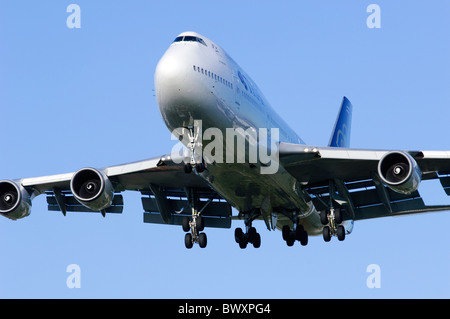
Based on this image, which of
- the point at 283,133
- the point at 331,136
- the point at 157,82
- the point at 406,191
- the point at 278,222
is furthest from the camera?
the point at 331,136

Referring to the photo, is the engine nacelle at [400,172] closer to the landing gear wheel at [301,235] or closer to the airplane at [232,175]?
the airplane at [232,175]

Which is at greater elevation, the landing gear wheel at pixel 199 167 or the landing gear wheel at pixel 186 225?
the landing gear wheel at pixel 199 167

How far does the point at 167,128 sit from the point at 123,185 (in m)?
7.39

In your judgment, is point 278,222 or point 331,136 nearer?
point 278,222

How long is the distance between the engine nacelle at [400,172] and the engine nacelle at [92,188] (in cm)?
1042

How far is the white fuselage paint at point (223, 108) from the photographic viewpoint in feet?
97.2

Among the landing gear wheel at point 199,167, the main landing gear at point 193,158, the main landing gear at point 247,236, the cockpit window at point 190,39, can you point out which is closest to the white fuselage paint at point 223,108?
the cockpit window at point 190,39

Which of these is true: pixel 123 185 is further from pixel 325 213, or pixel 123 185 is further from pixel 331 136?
pixel 331 136

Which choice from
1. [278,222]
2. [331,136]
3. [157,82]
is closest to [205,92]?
[157,82]

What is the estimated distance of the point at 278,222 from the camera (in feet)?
127

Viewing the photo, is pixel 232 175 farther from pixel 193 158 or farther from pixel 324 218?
pixel 324 218

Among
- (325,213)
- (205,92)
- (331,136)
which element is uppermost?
(331,136)

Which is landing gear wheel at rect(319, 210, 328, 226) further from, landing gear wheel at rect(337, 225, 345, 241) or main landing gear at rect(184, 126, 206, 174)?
main landing gear at rect(184, 126, 206, 174)

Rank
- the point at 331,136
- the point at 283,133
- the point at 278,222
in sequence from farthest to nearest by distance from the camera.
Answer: the point at 331,136 < the point at 278,222 < the point at 283,133
